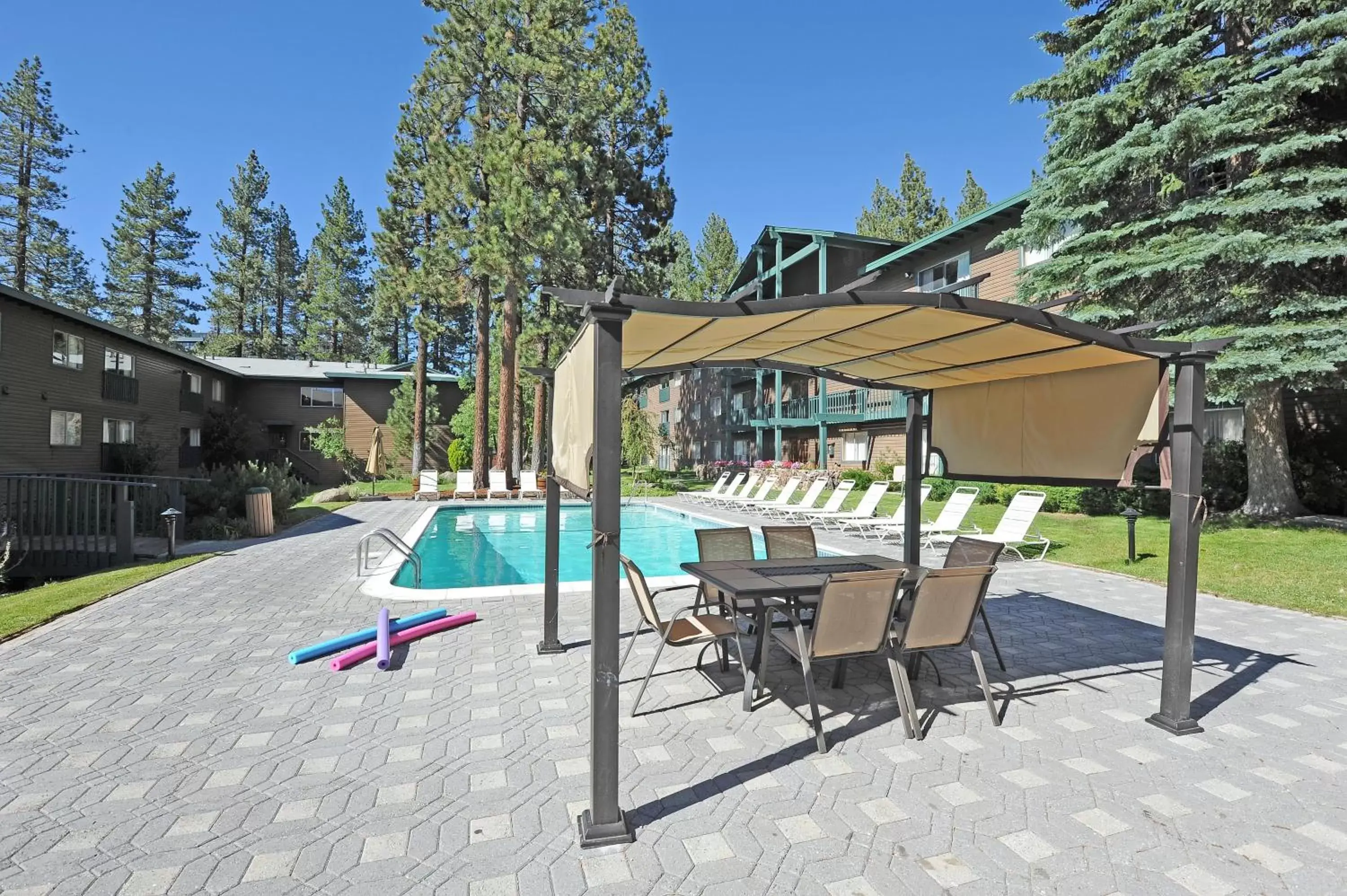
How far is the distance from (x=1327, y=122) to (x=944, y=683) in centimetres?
1501

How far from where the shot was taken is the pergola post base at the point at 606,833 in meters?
2.79

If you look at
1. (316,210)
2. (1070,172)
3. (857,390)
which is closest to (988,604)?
(1070,172)

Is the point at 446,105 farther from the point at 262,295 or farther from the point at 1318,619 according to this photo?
the point at 262,295

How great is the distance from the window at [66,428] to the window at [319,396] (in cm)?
1270

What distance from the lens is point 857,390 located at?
25.1m

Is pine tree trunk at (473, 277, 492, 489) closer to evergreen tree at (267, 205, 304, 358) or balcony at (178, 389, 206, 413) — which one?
balcony at (178, 389, 206, 413)

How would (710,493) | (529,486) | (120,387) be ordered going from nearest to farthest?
(710,493) < (120,387) < (529,486)

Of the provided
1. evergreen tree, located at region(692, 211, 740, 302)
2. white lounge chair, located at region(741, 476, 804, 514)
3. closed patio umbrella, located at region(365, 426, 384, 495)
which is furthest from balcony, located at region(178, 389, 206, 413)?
evergreen tree, located at region(692, 211, 740, 302)

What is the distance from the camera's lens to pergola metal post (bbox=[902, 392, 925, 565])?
6.49 meters

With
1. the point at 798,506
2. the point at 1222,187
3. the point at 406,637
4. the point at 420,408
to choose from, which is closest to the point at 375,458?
the point at 420,408

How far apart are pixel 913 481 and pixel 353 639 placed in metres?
5.40

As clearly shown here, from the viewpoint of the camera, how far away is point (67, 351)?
18922 millimetres

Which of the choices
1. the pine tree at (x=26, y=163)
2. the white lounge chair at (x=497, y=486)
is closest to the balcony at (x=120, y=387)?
the white lounge chair at (x=497, y=486)

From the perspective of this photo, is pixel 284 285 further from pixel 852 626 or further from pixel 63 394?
pixel 852 626
